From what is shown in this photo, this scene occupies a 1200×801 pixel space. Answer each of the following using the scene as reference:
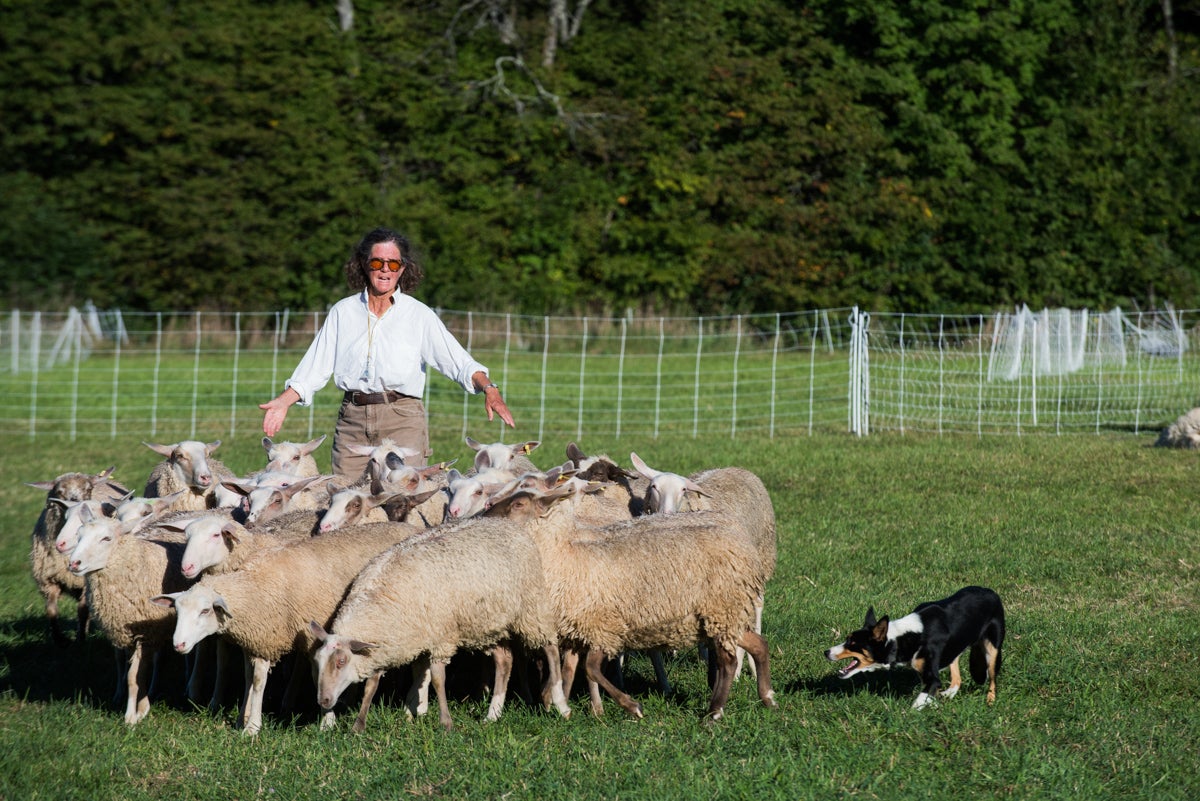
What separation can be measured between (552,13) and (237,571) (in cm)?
2158

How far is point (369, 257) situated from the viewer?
6738 mm

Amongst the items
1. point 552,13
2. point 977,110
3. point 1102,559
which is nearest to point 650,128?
point 552,13

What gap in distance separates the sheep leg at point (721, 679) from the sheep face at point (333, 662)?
147 centimetres

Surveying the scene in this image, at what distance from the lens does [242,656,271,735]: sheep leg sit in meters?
5.47

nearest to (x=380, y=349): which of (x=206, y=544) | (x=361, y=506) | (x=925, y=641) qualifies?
(x=361, y=506)

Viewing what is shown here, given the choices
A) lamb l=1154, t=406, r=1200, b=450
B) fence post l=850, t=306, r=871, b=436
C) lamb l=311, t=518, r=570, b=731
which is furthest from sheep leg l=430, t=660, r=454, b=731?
lamb l=1154, t=406, r=1200, b=450

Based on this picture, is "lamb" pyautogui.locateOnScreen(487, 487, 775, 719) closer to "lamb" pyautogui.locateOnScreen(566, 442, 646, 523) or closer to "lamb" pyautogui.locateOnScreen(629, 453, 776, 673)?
"lamb" pyautogui.locateOnScreen(629, 453, 776, 673)

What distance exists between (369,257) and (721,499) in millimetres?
2280

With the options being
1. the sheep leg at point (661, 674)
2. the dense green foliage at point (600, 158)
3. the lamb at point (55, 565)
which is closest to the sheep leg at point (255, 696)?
the sheep leg at point (661, 674)

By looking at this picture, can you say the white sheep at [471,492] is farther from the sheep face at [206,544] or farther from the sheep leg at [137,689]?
the sheep leg at [137,689]

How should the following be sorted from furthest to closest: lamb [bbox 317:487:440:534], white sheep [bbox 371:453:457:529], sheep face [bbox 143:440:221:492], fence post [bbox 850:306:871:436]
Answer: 1. fence post [bbox 850:306:871:436]
2. sheep face [bbox 143:440:221:492]
3. white sheep [bbox 371:453:457:529]
4. lamb [bbox 317:487:440:534]

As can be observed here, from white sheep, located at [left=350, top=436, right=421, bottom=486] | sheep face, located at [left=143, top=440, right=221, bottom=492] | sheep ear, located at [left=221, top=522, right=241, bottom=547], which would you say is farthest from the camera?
sheep face, located at [left=143, top=440, right=221, bottom=492]

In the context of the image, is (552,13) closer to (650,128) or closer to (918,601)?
(650,128)

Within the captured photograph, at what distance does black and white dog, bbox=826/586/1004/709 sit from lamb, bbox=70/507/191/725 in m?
3.10
